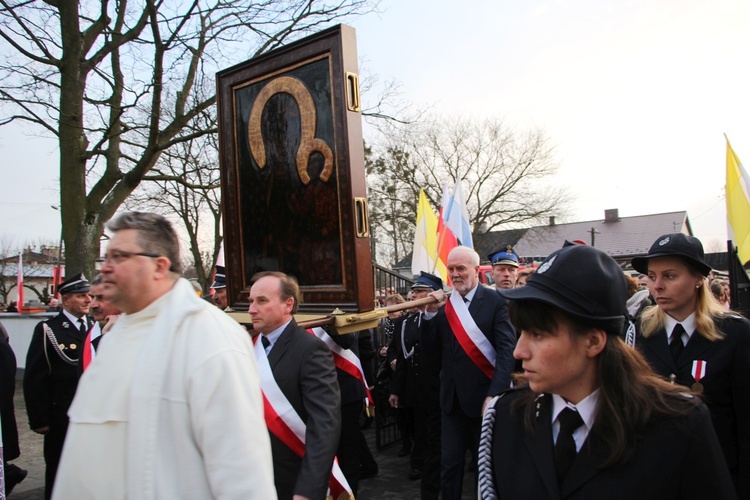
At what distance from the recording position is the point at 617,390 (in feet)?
5.19

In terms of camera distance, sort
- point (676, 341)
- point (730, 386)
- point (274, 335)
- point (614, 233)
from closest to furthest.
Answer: point (730, 386), point (676, 341), point (274, 335), point (614, 233)

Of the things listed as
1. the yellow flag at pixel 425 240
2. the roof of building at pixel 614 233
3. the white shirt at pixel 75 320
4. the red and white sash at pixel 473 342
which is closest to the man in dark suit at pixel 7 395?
the white shirt at pixel 75 320

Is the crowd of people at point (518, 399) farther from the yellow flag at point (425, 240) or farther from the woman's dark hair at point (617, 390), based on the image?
the yellow flag at point (425, 240)

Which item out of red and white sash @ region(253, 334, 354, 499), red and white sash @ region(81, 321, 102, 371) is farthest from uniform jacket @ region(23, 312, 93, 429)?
red and white sash @ region(253, 334, 354, 499)

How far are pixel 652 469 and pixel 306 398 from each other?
208 centimetres

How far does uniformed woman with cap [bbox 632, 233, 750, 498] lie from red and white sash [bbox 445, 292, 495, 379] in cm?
146

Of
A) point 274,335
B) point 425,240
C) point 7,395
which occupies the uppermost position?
point 425,240

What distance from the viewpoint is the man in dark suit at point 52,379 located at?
511 centimetres

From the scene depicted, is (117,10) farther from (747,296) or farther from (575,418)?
(575,418)

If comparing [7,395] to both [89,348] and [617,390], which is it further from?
[617,390]

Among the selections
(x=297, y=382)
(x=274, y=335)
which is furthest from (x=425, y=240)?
(x=297, y=382)

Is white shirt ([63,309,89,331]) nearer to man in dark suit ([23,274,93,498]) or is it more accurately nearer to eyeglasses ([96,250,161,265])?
man in dark suit ([23,274,93,498])

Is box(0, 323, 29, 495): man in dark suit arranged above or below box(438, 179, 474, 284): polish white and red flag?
below

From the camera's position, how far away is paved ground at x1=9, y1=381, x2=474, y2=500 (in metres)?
5.74
